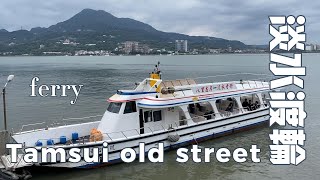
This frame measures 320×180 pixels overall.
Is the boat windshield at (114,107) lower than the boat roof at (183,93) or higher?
lower

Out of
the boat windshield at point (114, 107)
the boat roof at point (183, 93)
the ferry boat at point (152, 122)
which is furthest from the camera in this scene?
the boat roof at point (183, 93)

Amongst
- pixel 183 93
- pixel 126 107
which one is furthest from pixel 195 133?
pixel 126 107

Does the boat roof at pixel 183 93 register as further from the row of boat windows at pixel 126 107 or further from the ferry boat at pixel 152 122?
the row of boat windows at pixel 126 107

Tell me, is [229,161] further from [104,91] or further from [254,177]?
[104,91]

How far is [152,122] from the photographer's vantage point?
58.5 ft

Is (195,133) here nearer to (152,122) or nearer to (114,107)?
(152,122)

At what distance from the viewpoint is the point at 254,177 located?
1550cm

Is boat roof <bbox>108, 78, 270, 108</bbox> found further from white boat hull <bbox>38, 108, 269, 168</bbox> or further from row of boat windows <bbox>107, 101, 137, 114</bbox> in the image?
white boat hull <bbox>38, 108, 269, 168</bbox>

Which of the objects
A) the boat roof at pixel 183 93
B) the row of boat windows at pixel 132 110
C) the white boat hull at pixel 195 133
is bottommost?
the white boat hull at pixel 195 133

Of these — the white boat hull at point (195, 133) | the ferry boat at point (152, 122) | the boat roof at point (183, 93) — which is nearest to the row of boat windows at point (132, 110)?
the ferry boat at point (152, 122)

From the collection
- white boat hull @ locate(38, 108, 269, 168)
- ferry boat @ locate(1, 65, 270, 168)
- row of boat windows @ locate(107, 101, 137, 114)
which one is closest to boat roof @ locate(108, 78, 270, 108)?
ferry boat @ locate(1, 65, 270, 168)

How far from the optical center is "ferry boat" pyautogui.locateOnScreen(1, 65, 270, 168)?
15.8 meters

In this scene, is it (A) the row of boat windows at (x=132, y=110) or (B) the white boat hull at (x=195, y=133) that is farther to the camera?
(A) the row of boat windows at (x=132, y=110)

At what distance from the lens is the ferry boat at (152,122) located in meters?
15.8
